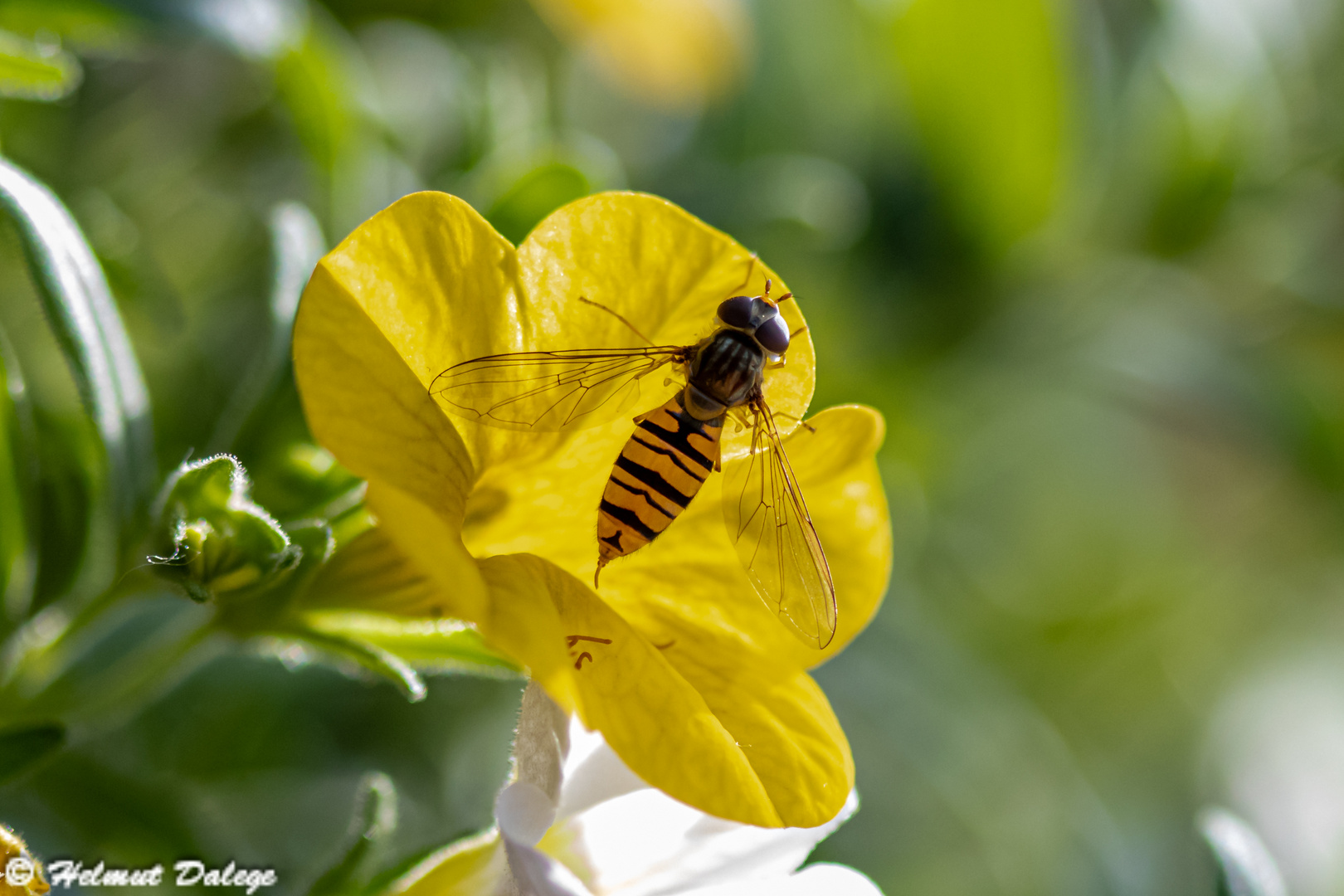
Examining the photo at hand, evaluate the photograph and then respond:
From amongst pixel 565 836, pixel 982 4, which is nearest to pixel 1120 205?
pixel 982 4

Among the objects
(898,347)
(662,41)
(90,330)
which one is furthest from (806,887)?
(662,41)

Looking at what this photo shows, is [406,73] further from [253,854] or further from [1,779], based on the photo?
[1,779]

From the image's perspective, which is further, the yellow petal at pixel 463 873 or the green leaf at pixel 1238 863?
the green leaf at pixel 1238 863

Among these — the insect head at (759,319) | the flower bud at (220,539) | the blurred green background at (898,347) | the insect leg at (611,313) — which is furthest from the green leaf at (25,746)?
the insect head at (759,319)

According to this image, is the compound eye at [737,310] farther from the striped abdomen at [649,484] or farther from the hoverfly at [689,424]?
the striped abdomen at [649,484]

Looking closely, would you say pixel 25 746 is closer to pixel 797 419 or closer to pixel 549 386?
pixel 549 386

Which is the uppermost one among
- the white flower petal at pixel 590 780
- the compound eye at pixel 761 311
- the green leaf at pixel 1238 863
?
the compound eye at pixel 761 311
